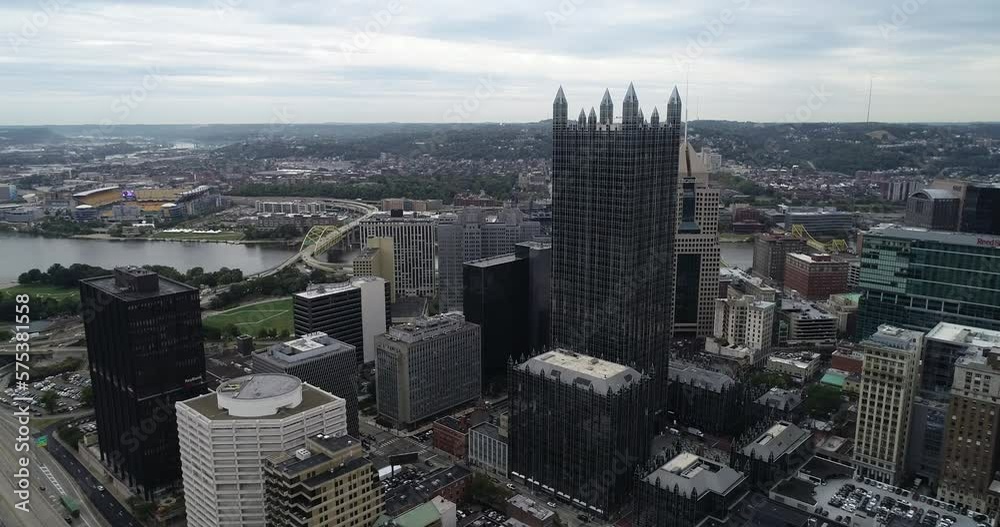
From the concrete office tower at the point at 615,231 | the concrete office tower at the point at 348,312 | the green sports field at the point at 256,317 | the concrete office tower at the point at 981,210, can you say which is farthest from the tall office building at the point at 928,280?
the green sports field at the point at 256,317

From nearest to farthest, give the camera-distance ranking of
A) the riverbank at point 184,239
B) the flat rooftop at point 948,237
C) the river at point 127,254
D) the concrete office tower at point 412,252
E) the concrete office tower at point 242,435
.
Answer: the concrete office tower at point 242,435 < the flat rooftop at point 948,237 < the concrete office tower at point 412,252 < the river at point 127,254 < the riverbank at point 184,239

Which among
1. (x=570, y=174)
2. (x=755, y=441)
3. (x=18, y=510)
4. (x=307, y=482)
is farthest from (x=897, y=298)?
(x=18, y=510)

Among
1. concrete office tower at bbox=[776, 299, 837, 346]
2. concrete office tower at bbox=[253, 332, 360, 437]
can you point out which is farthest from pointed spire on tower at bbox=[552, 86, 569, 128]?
concrete office tower at bbox=[776, 299, 837, 346]

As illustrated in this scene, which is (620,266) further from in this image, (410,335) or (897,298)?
(897,298)

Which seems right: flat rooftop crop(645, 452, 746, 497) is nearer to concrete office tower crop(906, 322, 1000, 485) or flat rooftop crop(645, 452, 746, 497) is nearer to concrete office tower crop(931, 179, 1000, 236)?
concrete office tower crop(906, 322, 1000, 485)

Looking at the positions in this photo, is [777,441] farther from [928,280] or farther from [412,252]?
A: [412,252]

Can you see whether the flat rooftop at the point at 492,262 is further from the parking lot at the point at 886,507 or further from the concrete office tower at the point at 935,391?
the concrete office tower at the point at 935,391

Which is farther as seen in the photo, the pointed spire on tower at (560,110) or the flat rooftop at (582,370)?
the pointed spire on tower at (560,110)
